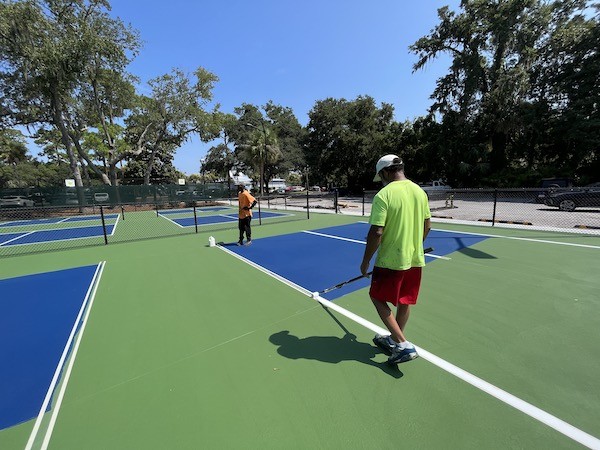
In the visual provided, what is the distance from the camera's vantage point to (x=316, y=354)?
2.95m

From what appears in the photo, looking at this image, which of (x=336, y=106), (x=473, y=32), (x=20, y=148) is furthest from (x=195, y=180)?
(x=473, y=32)

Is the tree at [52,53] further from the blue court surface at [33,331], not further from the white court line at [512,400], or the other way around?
the white court line at [512,400]

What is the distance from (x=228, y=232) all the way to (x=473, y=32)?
30.9 m

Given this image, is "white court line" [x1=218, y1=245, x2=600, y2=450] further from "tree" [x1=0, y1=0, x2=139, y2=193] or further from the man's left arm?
"tree" [x1=0, y1=0, x2=139, y2=193]

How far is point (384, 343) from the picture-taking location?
115 inches

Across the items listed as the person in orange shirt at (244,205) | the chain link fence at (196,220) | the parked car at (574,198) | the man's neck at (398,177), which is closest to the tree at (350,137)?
the chain link fence at (196,220)

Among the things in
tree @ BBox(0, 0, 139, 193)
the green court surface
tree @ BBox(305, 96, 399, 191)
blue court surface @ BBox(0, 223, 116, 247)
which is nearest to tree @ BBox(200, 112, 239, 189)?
tree @ BBox(305, 96, 399, 191)

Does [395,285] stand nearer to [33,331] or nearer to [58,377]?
[58,377]

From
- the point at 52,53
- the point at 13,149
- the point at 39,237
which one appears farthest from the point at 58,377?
the point at 13,149

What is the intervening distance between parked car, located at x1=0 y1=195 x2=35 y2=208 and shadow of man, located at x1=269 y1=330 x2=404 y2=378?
2955cm

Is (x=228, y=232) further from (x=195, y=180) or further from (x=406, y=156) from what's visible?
(x=195, y=180)

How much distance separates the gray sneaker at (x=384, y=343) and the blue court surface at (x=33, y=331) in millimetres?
3112

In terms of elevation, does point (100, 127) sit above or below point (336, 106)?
below

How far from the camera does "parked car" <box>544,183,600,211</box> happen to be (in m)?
12.9
